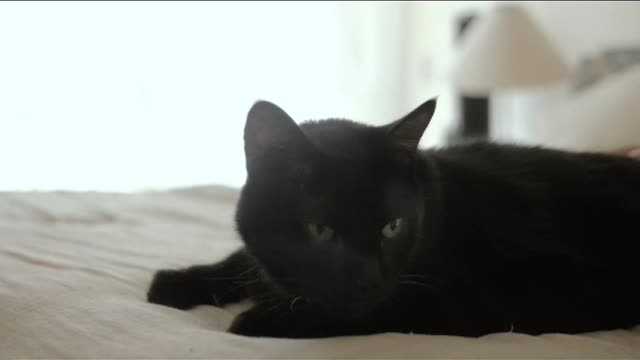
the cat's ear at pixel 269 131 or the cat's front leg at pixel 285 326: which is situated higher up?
the cat's ear at pixel 269 131

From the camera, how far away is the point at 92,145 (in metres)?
2.90

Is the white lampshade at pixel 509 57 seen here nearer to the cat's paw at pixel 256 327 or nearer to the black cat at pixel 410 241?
the black cat at pixel 410 241

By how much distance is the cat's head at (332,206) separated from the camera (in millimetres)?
837

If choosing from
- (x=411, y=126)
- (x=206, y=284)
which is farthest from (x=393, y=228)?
(x=206, y=284)

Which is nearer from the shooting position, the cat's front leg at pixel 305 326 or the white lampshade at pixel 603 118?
the cat's front leg at pixel 305 326

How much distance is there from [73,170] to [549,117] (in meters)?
2.04

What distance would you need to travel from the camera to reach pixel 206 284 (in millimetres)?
1073

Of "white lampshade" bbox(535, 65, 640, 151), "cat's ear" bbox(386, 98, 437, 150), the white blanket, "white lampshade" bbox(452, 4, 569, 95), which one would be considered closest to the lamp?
"white lampshade" bbox(452, 4, 569, 95)

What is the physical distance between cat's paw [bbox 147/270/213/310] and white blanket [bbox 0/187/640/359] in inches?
0.8

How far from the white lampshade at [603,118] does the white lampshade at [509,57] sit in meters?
0.30

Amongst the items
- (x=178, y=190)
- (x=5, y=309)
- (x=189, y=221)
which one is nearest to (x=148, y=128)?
(x=178, y=190)

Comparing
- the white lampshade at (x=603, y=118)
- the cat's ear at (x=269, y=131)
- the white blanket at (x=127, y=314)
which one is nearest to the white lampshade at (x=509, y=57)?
the white lampshade at (x=603, y=118)

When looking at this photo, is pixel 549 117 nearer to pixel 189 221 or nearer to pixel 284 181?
pixel 189 221

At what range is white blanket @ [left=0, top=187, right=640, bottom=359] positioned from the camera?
0.79 meters
